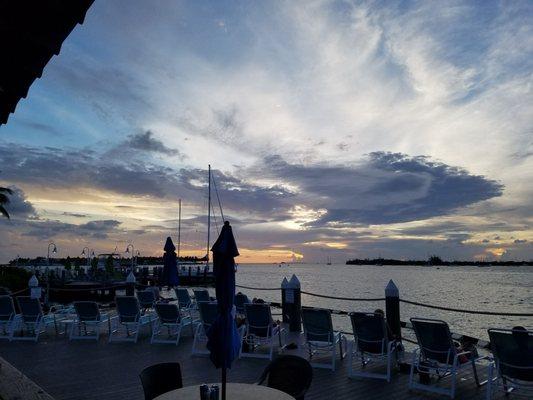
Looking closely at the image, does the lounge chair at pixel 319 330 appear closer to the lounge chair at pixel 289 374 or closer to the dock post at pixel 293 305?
the dock post at pixel 293 305

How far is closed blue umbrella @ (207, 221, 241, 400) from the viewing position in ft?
15.3

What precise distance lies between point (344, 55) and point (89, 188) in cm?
1634

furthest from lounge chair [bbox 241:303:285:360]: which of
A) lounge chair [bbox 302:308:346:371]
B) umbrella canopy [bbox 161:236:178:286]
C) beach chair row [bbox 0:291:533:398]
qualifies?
umbrella canopy [bbox 161:236:178:286]

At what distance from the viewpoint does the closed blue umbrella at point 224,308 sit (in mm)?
4660

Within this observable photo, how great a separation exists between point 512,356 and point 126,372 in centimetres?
667

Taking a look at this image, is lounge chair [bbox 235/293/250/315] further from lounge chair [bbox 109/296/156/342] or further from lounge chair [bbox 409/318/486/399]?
lounge chair [bbox 409/318/486/399]

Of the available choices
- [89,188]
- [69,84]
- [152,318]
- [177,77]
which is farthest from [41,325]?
[89,188]

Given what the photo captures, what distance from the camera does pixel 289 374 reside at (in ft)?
16.4

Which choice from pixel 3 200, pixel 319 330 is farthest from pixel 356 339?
pixel 3 200

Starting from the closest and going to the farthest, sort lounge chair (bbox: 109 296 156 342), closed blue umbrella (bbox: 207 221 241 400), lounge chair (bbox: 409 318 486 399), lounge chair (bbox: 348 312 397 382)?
closed blue umbrella (bbox: 207 221 241 400) → lounge chair (bbox: 409 318 486 399) → lounge chair (bbox: 348 312 397 382) → lounge chair (bbox: 109 296 156 342)

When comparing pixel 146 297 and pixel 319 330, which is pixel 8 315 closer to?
pixel 146 297

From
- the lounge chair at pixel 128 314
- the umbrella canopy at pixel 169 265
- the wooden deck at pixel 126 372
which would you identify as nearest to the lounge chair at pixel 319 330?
the wooden deck at pixel 126 372

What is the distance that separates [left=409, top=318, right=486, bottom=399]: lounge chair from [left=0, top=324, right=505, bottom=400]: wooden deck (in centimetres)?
20

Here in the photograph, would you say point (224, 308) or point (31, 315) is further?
point (31, 315)
